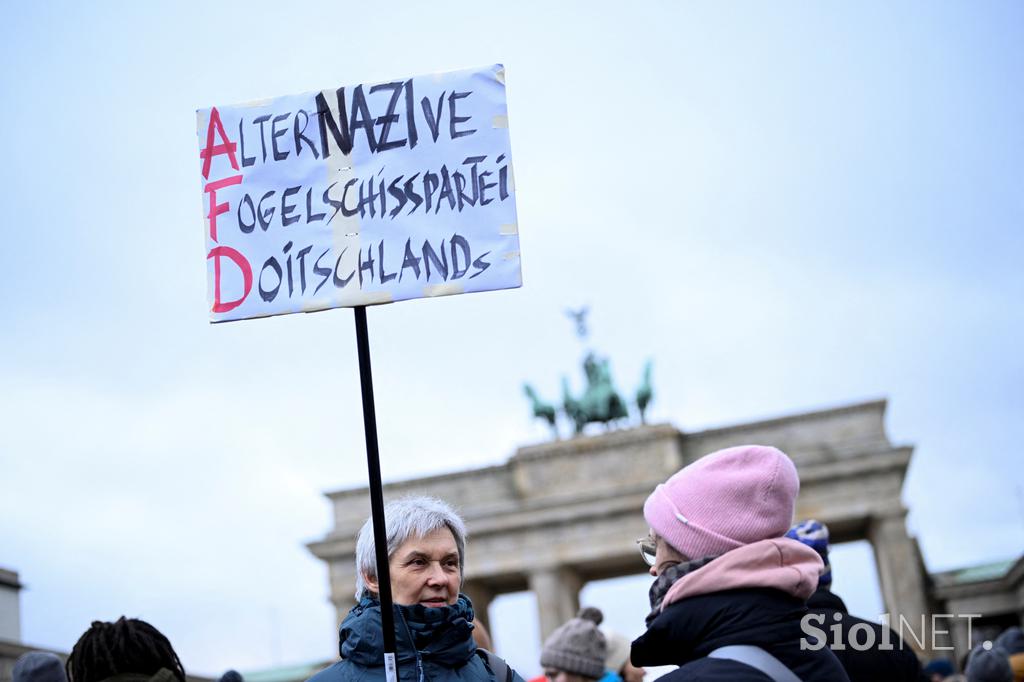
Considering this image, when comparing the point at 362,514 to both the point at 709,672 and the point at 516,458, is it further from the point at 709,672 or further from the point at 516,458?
the point at 709,672

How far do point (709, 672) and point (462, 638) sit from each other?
1.42 meters

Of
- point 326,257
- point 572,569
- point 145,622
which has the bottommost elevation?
point 572,569

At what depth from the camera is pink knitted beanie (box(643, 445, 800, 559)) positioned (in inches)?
134

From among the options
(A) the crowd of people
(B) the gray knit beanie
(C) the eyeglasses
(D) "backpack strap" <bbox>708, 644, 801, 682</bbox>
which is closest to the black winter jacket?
(A) the crowd of people

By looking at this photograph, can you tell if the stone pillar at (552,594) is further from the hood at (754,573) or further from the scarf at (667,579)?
the hood at (754,573)

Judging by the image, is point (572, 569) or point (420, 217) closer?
point (420, 217)

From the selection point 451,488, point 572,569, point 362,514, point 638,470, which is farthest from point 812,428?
point 362,514

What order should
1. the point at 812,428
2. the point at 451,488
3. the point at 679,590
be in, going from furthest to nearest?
the point at 451,488
the point at 812,428
the point at 679,590

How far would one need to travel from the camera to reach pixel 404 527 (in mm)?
4480

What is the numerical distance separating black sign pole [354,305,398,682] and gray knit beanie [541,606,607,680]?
2.37 meters

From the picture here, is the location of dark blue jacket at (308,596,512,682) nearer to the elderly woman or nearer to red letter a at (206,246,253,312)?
the elderly woman

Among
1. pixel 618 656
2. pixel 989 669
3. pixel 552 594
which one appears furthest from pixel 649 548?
pixel 552 594

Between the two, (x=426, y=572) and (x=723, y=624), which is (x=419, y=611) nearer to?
(x=426, y=572)

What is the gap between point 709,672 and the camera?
305 centimetres
